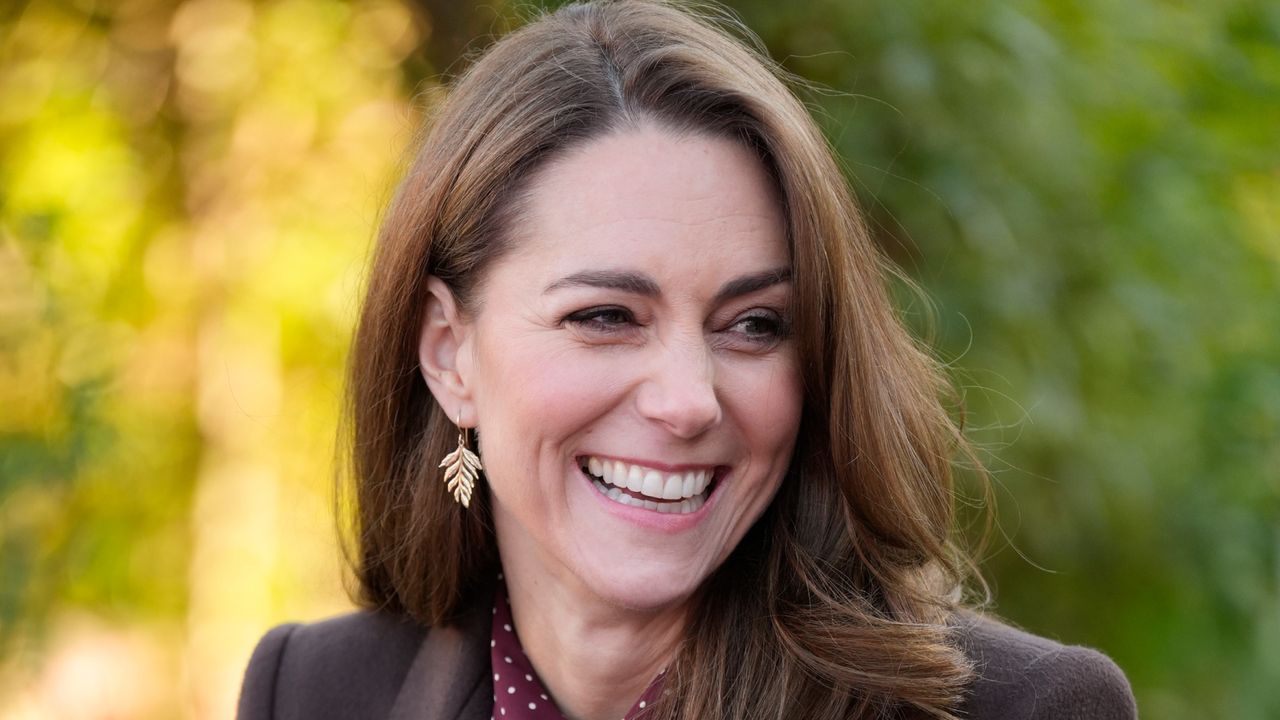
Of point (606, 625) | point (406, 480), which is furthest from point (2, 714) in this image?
point (606, 625)

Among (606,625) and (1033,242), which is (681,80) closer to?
(606,625)

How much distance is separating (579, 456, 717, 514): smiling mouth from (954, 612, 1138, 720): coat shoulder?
477 millimetres

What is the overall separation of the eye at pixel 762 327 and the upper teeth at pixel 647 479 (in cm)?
21

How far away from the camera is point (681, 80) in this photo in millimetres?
2080

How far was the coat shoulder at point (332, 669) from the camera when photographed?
2.54m

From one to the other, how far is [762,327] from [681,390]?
0.19m

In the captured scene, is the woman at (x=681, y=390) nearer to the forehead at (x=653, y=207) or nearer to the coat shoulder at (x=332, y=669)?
the forehead at (x=653, y=207)

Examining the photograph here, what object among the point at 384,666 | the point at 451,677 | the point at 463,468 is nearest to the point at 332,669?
the point at 384,666

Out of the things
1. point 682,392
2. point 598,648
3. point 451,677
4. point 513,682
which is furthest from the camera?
point 451,677

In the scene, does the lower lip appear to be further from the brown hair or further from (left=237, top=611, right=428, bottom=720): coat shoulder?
(left=237, top=611, right=428, bottom=720): coat shoulder

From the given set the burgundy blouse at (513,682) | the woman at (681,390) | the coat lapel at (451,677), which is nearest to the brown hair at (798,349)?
the woman at (681,390)

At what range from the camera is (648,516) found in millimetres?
2029

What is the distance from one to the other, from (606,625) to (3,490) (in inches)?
61.9

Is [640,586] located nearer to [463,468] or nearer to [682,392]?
[682,392]
